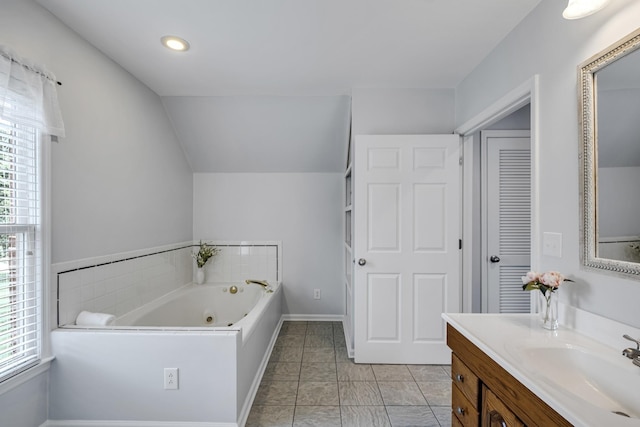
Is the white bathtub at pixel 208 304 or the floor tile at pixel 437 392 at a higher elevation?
the white bathtub at pixel 208 304

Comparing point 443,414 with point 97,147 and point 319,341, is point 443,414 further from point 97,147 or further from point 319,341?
point 97,147

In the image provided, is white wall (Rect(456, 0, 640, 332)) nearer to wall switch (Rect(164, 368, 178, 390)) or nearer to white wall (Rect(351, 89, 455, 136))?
white wall (Rect(351, 89, 455, 136))

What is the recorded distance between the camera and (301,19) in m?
1.70

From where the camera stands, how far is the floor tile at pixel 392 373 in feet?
7.65

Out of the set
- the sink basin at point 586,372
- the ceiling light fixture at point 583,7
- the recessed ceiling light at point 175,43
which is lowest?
the sink basin at point 586,372

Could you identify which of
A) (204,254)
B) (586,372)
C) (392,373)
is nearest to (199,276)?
(204,254)

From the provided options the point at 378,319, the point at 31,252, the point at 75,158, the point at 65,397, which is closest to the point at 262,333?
the point at 378,319

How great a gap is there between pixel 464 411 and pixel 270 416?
1.18 m

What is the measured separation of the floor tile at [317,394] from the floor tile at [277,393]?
0.05 m

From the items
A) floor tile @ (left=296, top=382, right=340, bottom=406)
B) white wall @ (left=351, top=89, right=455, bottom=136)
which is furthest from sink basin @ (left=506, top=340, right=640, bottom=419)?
white wall @ (left=351, top=89, right=455, bottom=136)

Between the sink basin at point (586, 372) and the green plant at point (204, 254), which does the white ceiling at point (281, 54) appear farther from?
the sink basin at point (586, 372)

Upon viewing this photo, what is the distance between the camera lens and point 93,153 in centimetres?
202

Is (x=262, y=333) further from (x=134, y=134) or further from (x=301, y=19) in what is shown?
(x=301, y=19)

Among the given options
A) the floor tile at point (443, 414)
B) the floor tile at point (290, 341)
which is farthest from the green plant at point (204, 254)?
the floor tile at point (443, 414)
